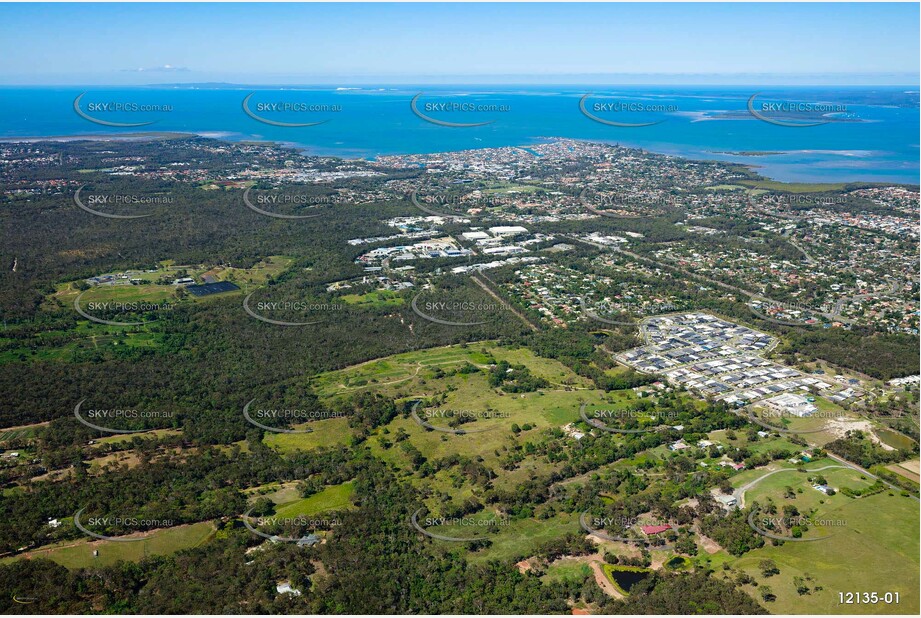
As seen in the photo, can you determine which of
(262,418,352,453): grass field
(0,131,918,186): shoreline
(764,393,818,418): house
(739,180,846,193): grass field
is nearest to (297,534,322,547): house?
(262,418,352,453): grass field

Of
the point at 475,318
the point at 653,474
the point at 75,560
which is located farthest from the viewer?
the point at 475,318

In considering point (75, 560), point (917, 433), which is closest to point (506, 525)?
point (75, 560)

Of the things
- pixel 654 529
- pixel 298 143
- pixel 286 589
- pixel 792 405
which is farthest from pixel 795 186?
pixel 298 143

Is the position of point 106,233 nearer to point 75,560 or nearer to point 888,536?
point 75,560

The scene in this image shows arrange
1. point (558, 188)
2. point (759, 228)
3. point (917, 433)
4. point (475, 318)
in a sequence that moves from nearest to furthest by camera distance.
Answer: point (917, 433) < point (475, 318) < point (759, 228) < point (558, 188)

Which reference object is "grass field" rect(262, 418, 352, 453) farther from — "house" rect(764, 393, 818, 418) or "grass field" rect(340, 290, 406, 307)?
"house" rect(764, 393, 818, 418)

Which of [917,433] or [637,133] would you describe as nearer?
[917,433]

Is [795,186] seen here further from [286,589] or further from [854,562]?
[286,589]
